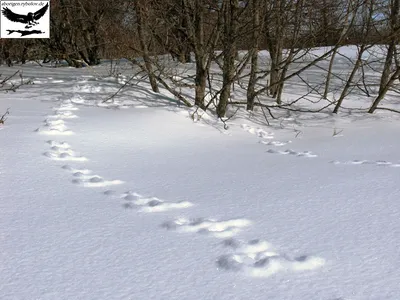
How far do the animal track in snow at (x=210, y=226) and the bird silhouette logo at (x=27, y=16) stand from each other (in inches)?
319

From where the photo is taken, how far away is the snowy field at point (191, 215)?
60.6 inches

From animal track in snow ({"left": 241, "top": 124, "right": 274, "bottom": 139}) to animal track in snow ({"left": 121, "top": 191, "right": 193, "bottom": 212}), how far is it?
2920mm

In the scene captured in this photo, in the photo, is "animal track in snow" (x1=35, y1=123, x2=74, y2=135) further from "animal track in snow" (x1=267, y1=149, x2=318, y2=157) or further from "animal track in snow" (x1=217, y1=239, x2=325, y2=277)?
"animal track in snow" (x1=217, y1=239, x2=325, y2=277)

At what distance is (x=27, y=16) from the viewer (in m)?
8.95

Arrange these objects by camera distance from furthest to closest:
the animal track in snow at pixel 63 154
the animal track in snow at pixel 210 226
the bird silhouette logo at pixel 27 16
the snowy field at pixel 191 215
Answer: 1. the bird silhouette logo at pixel 27 16
2. the animal track in snow at pixel 63 154
3. the animal track in snow at pixel 210 226
4. the snowy field at pixel 191 215

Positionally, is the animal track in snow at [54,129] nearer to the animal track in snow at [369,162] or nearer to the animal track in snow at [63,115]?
the animal track in snow at [63,115]

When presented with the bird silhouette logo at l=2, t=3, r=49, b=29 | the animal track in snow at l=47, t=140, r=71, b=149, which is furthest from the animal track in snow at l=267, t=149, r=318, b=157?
the bird silhouette logo at l=2, t=3, r=49, b=29

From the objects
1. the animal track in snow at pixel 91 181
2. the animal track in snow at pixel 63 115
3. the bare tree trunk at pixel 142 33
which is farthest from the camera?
the bare tree trunk at pixel 142 33

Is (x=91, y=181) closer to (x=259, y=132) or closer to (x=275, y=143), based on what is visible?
(x=275, y=143)

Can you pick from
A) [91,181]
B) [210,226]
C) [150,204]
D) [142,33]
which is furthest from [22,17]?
[210,226]

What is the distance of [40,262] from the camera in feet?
5.52

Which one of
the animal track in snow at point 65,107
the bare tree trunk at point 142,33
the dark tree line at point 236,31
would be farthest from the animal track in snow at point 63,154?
the bare tree trunk at point 142,33

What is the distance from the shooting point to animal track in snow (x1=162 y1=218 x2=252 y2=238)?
79.0 inches

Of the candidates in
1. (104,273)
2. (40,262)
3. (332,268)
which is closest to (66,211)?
(40,262)
